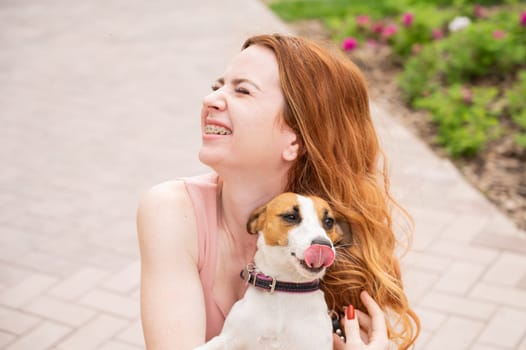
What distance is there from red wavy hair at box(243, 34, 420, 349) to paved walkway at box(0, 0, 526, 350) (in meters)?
0.49

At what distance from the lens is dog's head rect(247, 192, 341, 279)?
7.01 ft

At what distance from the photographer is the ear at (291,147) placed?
2529 millimetres

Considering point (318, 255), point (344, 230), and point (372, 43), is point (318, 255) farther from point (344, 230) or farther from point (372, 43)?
point (372, 43)

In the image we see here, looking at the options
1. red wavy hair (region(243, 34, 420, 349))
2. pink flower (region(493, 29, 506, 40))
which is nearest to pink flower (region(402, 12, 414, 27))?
pink flower (region(493, 29, 506, 40))

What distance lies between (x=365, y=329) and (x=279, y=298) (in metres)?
0.48

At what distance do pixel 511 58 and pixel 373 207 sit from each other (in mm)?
5470

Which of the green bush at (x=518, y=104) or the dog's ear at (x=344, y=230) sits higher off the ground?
the dog's ear at (x=344, y=230)

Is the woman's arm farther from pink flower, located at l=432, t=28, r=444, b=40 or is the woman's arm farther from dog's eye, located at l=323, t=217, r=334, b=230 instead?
pink flower, located at l=432, t=28, r=444, b=40

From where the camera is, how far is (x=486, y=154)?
6.46m

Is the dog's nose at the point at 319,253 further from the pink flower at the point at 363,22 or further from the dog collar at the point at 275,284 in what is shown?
the pink flower at the point at 363,22

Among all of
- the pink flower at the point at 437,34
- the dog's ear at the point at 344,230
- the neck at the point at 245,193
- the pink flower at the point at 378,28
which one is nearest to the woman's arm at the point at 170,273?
the neck at the point at 245,193

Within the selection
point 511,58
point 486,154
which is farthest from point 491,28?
point 486,154

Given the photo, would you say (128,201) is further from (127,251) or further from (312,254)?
(312,254)

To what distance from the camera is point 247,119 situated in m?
2.42
